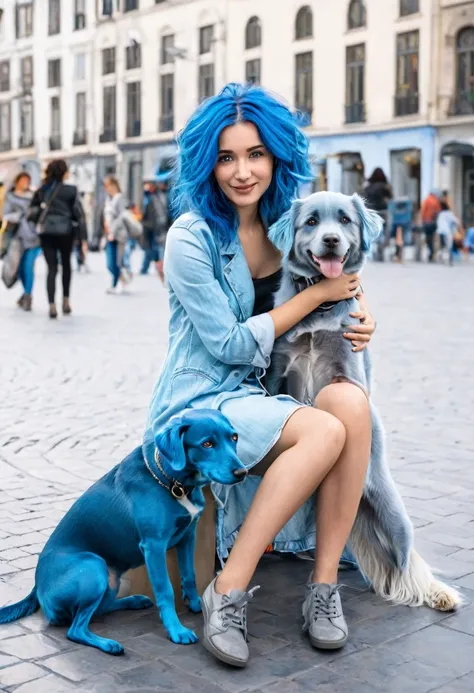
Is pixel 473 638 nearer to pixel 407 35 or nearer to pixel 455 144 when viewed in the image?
pixel 455 144

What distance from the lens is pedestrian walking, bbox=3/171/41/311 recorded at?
12555 mm

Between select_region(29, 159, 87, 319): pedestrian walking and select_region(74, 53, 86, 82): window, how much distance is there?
34.9m

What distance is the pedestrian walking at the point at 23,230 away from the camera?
12.6 meters

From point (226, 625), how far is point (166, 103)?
39.3m

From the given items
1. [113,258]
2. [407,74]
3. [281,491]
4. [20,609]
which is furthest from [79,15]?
[281,491]

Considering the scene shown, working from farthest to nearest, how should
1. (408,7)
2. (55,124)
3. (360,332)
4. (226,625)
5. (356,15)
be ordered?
(55,124) → (356,15) → (408,7) → (360,332) → (226,625)

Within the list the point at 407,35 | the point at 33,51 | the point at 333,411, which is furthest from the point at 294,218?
the point at 33,51

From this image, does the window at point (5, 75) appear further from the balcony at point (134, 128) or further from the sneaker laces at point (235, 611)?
the sneaker laces at point (235, 611)

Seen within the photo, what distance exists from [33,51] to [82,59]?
14.3 feet

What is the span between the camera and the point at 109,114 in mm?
43750

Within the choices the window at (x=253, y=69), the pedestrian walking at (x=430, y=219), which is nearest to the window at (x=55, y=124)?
the window at (x=253, y=69)

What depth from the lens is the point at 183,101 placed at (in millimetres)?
40000

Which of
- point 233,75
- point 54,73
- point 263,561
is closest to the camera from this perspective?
point 263,561

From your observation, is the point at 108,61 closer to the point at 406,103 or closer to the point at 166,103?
the point at 166,103
